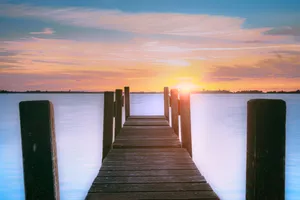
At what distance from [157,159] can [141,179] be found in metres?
1.16

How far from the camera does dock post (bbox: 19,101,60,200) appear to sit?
1.77 m

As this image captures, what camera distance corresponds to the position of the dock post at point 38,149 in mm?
1772

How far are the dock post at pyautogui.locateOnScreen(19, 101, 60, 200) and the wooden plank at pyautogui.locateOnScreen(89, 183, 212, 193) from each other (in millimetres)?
1355

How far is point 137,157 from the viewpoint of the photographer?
4.86 metres

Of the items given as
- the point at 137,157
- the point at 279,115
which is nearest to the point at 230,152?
the point at 137,157

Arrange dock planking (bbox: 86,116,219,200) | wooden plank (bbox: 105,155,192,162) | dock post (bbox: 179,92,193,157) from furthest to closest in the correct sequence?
dock post (bbox: 179,92,193,157) → wooden plank (bbox: 105,155,192,162) → dock planking (bbox: 86,116,219,200)

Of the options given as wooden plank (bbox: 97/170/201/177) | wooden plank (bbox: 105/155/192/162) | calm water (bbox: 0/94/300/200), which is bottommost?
calm water (bbox: 0/94/300/200)

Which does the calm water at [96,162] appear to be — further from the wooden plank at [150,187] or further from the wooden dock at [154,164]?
the wooden plank at [150,187]

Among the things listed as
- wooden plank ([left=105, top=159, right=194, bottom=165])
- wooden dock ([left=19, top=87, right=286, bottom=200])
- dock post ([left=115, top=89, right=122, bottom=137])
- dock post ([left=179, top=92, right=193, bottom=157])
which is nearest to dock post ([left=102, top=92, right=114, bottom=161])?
wooden dock ([left=19, top=87, right=286, bottom=200])

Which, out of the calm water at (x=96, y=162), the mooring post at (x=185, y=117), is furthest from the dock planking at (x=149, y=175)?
the calm water at (x=96, y=162)

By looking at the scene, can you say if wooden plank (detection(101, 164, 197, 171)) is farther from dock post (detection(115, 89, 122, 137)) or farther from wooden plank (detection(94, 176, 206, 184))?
dock post (detection(115, 89, 122, 137))

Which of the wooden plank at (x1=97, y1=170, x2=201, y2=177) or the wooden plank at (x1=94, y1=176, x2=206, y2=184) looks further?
the wooden plank at (x1=97, y1=170, x2=201, y2=177)

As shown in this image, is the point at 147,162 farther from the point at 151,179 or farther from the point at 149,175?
the point at 151,179

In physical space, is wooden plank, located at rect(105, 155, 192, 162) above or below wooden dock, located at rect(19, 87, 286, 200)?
below
